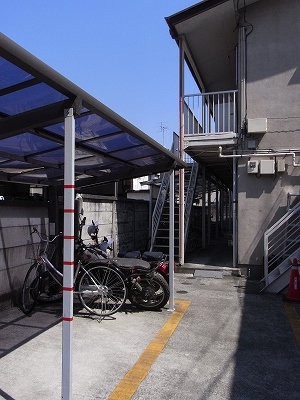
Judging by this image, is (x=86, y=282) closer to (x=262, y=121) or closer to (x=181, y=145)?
(x=181, y=145)

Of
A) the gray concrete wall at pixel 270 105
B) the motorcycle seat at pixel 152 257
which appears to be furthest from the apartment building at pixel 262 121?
the motorcycle seat at pixel 152 257

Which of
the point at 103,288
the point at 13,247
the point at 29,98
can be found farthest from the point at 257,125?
the point at 29,98

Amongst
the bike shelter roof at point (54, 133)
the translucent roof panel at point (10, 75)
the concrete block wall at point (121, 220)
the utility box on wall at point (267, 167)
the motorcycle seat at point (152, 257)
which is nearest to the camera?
the translucent roof panel at point (10, 75)

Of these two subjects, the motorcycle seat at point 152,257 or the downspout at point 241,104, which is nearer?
the motorcycle seat at point 152,257

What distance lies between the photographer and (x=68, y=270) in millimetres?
2625

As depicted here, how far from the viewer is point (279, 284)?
6684mm

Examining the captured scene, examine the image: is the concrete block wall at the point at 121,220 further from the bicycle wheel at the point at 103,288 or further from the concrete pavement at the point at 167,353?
the concrete pavement at the point at 167,353

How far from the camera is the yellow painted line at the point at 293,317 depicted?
4668 mm

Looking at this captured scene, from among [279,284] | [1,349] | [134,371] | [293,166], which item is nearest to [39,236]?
[1,349]

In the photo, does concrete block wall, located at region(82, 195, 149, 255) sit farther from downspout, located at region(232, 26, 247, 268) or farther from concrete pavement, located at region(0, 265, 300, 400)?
downspout, located at region(232, 26, 247, 268)

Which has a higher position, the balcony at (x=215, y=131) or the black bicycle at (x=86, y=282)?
the balcony at (x=215, y=131)

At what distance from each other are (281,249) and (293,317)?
297 cm

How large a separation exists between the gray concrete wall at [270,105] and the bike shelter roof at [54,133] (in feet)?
11.1

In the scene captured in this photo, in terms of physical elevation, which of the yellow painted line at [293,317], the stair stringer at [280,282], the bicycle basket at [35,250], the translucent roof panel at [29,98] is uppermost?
the translucent roof panel at [29,98]
